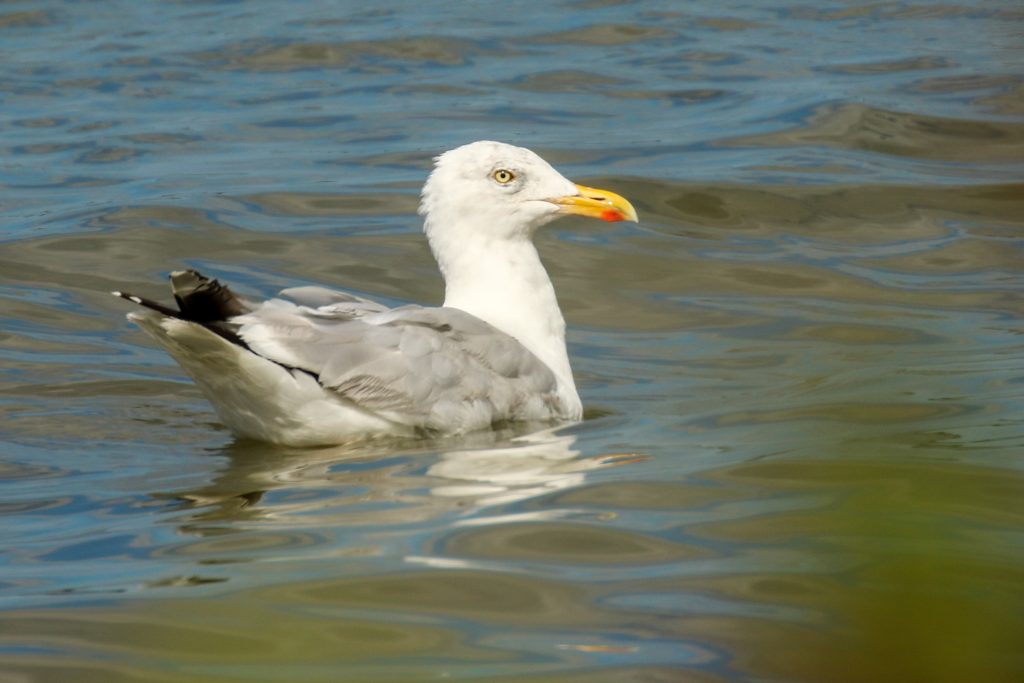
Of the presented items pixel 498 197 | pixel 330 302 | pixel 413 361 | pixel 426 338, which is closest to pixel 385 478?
pixel 413 361

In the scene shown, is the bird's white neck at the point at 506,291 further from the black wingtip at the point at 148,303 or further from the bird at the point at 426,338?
the black wingtip at the point at 148,303

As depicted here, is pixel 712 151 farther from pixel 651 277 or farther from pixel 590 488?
pixel 590 488

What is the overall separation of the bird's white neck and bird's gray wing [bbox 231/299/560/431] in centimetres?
45

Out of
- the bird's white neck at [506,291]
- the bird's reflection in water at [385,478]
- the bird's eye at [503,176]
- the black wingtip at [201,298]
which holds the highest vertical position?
the bird's eye at [503,176]

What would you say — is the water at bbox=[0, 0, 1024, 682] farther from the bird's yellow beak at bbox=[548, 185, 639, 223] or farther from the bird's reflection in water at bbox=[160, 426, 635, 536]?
the bird's yellow beak at bbox=[548, 185, 639, 223]

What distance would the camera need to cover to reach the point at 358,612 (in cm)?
383

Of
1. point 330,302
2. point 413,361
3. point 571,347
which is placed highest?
point 330,302

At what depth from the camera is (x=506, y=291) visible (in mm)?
7438

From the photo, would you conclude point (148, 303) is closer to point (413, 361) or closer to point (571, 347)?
point (413, 361)

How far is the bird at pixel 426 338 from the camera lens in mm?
6039

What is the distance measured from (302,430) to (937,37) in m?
12.3

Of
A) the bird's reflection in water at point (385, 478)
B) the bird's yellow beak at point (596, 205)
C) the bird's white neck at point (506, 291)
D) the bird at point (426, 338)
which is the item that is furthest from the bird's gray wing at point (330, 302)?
the bird's yellow beak at point (596, 205)

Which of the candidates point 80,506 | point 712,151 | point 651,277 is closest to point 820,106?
point 712,151

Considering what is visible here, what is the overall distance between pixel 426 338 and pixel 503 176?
127 centimetres
